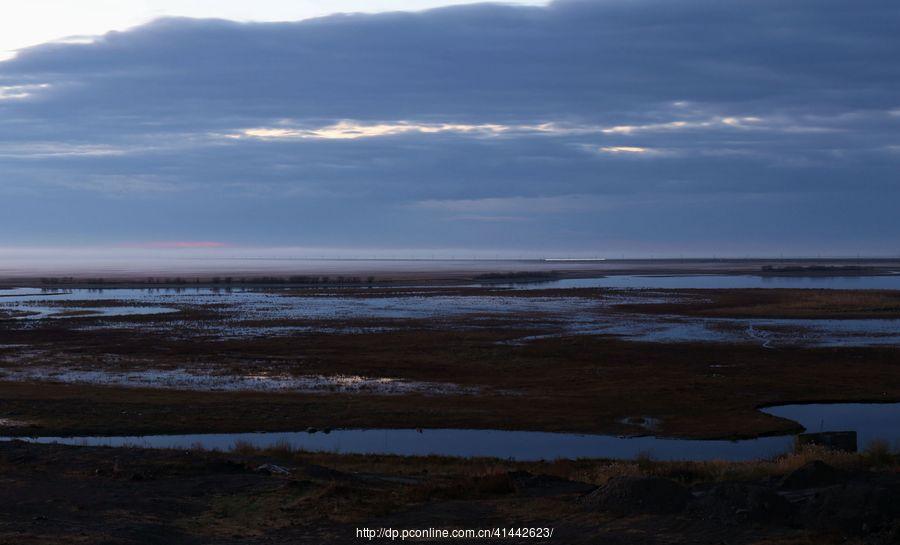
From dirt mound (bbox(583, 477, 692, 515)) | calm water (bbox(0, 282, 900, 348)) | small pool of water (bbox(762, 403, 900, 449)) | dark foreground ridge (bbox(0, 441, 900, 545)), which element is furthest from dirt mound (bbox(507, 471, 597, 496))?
calm water (bbox(0, 282, 900, 348))

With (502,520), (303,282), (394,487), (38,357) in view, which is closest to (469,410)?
(394,487)

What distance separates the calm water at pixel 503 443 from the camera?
23.1 m

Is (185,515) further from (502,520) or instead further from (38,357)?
(38,357)

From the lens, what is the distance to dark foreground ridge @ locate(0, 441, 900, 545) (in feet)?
42.4

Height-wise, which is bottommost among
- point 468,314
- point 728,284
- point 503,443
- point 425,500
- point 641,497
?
point 503,443

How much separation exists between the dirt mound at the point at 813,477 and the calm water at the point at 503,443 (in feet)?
23.8

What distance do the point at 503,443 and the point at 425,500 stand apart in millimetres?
9222

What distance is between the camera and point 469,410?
28.8m

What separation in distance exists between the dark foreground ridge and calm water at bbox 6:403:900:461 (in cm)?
380

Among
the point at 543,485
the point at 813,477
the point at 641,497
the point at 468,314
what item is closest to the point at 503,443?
the point at 543,485

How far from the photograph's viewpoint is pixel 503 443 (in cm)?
2459

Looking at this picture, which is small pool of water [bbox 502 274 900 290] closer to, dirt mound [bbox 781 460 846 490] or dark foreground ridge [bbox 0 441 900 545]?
dark foreground ridge [bbox 0 441 900 545]

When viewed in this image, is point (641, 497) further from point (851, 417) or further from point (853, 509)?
point (851, 417)

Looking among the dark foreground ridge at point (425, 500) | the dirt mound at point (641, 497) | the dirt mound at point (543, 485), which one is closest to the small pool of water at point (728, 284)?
the dark foreground ridge at point (425, 500)
